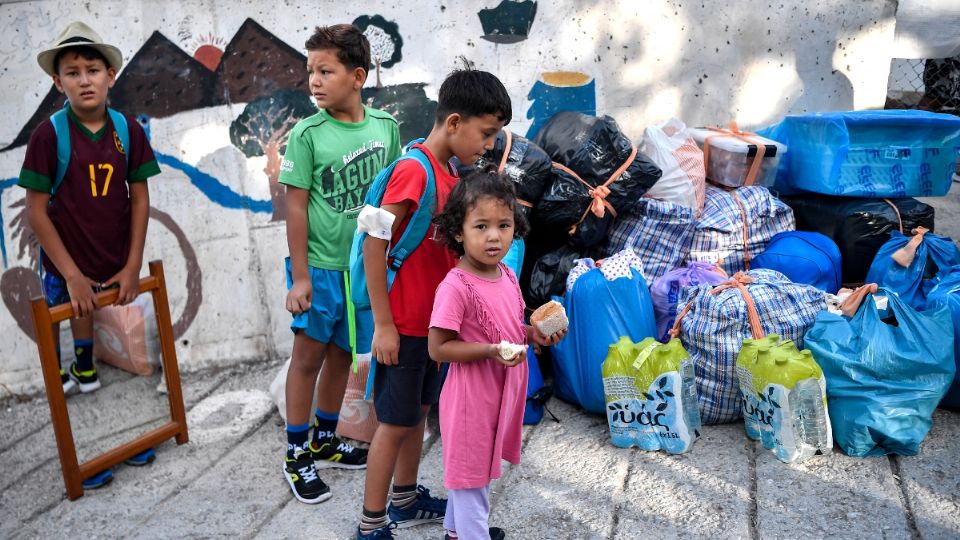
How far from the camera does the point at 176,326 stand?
4645 mm

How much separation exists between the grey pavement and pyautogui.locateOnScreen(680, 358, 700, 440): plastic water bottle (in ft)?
0.32

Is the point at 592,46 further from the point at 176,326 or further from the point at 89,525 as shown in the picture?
the point at 89,525

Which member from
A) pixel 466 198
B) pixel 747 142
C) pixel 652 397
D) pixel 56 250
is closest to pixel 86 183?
pixel 56 250

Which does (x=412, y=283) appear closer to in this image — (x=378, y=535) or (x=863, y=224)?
(x=378, y=535)

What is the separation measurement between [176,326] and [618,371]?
250 centimetres

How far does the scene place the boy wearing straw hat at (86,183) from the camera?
328 centimetres


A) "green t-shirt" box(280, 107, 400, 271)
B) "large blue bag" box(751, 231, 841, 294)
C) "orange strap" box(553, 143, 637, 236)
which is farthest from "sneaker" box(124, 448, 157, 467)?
"large blue bag" box(751, 231, 841, 294)

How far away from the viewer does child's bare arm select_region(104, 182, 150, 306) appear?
3488 millimetres

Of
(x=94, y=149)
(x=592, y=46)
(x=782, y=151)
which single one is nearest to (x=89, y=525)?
(x=94, y=149)

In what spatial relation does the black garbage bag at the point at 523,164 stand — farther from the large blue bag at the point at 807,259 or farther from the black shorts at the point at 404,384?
the black shorts at the point at 404,384

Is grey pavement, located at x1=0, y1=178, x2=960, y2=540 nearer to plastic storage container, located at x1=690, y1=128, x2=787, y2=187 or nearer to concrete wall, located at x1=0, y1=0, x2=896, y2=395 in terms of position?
concrete wall, located at x1=0, y1=0, x2=896, y2=395

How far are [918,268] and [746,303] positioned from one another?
98cm

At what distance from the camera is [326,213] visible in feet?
10.6

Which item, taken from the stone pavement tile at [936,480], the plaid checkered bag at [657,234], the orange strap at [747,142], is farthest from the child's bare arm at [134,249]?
the stone pavement tile at [936,480]
